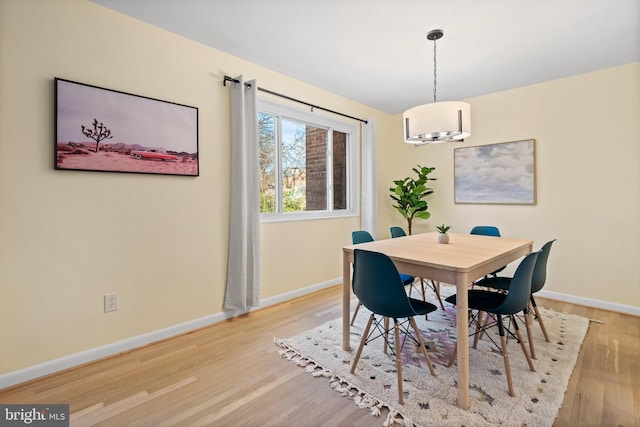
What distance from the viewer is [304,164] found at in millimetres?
3740

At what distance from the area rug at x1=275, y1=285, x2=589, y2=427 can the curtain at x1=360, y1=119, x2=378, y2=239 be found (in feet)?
5.82

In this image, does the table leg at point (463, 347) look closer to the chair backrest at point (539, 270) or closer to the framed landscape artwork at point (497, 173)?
the chair backrest at point (539, 270)

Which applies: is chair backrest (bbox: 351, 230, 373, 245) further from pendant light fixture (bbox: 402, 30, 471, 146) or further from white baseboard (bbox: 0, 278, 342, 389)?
white baseboard (bbox: 0, 278, 342, 389)

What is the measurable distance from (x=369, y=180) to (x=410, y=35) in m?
1.97

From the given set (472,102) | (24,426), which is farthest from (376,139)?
(24,426)

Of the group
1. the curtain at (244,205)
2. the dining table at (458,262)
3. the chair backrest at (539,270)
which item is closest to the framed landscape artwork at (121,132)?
the curtain at (244,205)

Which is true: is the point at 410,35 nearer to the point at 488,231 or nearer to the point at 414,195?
the point at 488,231

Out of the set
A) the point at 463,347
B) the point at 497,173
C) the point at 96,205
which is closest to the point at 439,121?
the point at 463,347

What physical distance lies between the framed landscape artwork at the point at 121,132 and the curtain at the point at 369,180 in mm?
2310

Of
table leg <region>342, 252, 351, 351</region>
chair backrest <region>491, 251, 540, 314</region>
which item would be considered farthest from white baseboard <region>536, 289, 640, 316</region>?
table leg <region>342, 252, 351, 351</region>

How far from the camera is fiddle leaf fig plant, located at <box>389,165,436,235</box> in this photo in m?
4.23

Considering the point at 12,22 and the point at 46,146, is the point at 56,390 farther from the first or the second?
the point at 12,22

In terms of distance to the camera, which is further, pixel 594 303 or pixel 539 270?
pixel 594 303

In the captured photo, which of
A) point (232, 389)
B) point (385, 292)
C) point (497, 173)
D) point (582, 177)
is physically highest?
point (497, 173)
